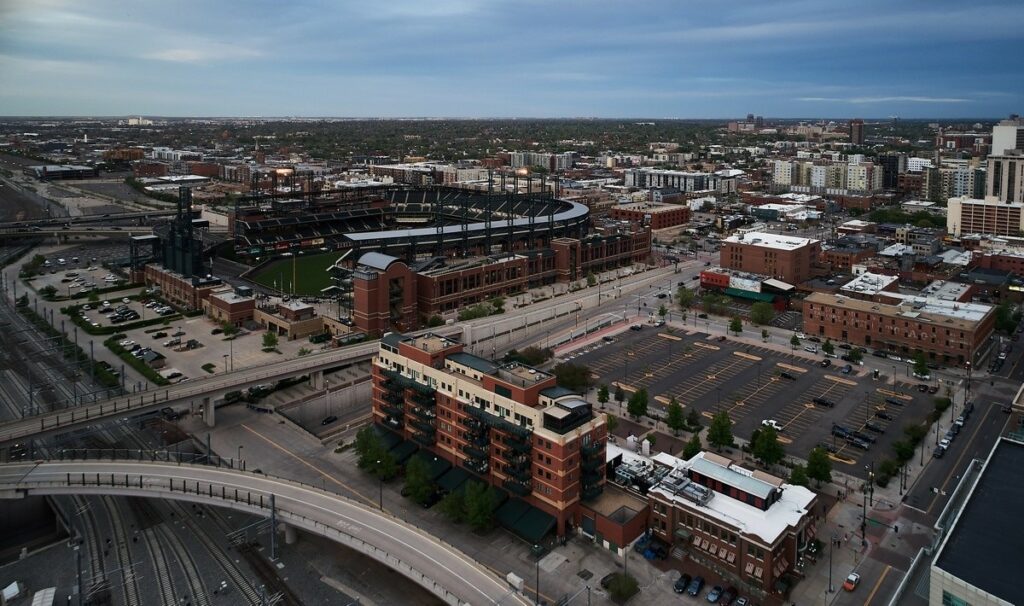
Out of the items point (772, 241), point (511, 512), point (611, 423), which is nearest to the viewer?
point (511, 512)

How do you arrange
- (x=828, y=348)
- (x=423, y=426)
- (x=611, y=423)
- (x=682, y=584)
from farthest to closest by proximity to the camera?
(x=828, y=348) → (x=611, y=423) → (x=423, y=426) → (x=682, y=584)

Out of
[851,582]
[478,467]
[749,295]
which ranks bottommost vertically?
[851,582]

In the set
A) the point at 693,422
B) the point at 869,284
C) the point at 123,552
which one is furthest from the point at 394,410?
the point at 869,284

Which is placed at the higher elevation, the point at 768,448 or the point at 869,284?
the point at 869,284

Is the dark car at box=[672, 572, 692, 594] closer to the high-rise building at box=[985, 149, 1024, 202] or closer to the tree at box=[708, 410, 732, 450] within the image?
the tree at box=[708, 410, 732, 450]

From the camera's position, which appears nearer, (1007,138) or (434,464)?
(434,464)

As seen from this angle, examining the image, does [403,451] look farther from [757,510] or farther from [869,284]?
[869,284]

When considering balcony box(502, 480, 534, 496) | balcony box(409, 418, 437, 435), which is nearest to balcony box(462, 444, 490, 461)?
balcony box(502, 480, 534, 496)

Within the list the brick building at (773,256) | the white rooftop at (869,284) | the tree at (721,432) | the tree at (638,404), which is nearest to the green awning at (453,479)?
the tree at (638,404)

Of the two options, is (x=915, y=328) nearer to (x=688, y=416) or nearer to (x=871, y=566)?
(x=688, y=416)
